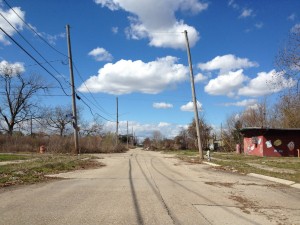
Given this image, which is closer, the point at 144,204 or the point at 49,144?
the point at 144,204

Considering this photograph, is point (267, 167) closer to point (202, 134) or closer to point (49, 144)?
point (49, 144)

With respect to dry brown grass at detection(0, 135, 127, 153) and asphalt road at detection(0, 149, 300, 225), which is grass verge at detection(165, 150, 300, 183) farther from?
dry brown grass at detection(0, 135, 127, 153)

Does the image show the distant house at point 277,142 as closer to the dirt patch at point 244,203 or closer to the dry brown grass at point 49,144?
the dry brown grass at point 49,144

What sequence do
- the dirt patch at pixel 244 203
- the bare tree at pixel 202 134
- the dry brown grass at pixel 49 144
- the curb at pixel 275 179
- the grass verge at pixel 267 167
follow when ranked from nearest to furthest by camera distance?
the dirt patch at pixel 244 203, the curb at pixel 275 179, the grass verge at pixel 267 167, the dry brown grass at pixel 49 144, the bare tree at pixel 202 134

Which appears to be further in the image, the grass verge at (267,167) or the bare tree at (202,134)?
the bare tree at (202,134)

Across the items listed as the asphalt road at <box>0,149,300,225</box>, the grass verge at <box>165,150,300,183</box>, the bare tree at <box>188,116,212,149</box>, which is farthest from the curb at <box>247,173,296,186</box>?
the bare tree at <box>188,116,212,149</box>

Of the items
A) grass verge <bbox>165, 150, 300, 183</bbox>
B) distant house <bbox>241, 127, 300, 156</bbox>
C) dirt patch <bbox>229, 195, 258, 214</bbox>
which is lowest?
dirt patch <bbox>229, 195, 258, 214</bbox>

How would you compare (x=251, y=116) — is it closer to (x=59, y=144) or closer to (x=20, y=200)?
(x=59, y=144)

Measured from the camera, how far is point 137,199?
10.2 m

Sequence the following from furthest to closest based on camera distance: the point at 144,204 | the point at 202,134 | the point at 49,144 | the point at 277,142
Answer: the point at 202,134 → the point at 49,144 → the point at 277,142 → the point at 144,204

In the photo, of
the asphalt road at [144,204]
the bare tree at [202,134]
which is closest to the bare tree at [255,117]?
the bare tree at [202,134]

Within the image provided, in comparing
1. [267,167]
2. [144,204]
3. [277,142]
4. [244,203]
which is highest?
[277,142]

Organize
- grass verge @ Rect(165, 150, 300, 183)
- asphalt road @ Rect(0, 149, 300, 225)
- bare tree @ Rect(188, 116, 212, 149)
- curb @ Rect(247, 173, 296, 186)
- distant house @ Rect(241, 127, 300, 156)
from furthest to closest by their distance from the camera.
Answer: bare tree @ Rect(188, 116, 212, 149) → distant house @ Rect(241, 127, 300, 156) → grass verge @ Rect(165, 150, 300, 183) → curb @ Rect(247, 173, 296, 186) → asphalt road @ Rect(0, 149, 300, 225)

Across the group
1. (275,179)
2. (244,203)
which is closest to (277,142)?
(275,179)
